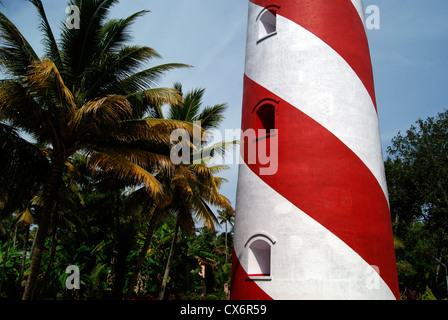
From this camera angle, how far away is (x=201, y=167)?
1495 cm

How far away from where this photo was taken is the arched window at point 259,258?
7529mm

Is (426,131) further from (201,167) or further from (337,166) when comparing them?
(337,166)

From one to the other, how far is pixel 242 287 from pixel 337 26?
5.42 meters

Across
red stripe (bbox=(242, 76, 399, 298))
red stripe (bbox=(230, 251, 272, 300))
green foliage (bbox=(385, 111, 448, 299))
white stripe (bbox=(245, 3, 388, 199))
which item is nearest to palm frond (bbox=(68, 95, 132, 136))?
white stripe (bbox=(245, 3, 388, 199))

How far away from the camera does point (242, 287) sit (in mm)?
7457

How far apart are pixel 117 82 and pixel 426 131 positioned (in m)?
16.8

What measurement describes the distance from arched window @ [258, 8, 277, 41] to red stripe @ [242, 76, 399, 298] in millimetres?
2170

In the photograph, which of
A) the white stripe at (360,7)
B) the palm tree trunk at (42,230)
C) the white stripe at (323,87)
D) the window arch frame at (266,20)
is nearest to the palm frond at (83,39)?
the palm tree trunk at (42,230)

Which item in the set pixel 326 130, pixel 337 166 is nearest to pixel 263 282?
pixel 337 166

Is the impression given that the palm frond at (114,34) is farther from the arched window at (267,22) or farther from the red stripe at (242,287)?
the red stripe at (242,287)

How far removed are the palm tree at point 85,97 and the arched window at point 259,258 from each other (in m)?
2.64

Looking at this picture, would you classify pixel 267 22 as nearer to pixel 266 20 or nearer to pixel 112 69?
pixel 266 20

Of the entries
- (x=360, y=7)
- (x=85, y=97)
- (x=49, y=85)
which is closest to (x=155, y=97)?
(x=85, y=97)

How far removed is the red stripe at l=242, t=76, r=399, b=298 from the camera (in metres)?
7.04
